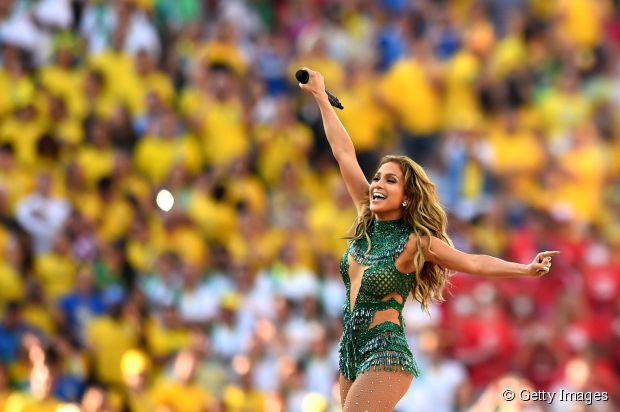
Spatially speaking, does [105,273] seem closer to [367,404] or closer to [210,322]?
[210,322]

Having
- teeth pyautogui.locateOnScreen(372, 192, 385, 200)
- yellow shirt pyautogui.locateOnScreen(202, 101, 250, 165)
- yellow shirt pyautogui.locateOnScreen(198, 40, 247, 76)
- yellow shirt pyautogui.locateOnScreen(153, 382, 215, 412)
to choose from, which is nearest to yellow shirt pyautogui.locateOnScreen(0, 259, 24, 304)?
yellow shirt pyautogui.locateOnScreen(153, 382, 215, 412)

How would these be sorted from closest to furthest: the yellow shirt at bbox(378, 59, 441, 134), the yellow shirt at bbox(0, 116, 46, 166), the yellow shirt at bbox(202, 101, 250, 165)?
1. the yellow shirt at bbox(0, 116, 46, 166)
2. the yellow shirt at bbox(202, 101, 250, 165)
3. the yellow shirt at bbox(378, 59, 441, 134)

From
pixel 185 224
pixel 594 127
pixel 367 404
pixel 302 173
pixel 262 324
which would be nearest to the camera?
pixel 367 404

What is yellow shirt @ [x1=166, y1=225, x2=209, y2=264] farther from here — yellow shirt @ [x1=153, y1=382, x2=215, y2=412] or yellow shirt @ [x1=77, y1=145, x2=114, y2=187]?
yellow shirt @ [x1=153, y1=382, x2=215, y2=412]

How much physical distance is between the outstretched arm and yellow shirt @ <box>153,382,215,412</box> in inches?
178

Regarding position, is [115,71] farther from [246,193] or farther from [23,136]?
[246,193]

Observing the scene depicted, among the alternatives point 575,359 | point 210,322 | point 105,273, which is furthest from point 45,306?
point 575,359

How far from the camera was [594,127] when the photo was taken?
1520 cm

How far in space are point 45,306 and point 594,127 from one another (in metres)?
6.13

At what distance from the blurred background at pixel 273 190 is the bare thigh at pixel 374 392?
13.6ft

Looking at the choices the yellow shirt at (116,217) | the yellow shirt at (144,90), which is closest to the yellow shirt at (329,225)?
the yellow shirt at (116,217)

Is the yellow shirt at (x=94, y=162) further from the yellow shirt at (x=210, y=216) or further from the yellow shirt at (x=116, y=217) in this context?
the yellow shirt at (x=210, y=216)

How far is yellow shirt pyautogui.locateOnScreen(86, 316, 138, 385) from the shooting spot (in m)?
12.3

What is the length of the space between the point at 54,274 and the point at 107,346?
2.84ft
